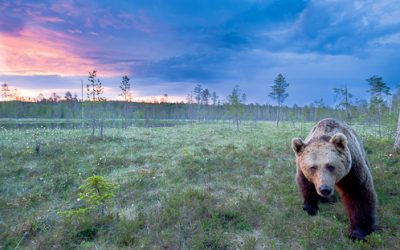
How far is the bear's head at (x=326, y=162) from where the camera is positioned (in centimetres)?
468

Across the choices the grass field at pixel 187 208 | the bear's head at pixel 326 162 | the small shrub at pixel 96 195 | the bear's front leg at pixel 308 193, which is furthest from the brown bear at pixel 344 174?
the small shrub at pixel 96 195

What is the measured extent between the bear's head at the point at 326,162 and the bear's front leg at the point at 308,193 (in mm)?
647

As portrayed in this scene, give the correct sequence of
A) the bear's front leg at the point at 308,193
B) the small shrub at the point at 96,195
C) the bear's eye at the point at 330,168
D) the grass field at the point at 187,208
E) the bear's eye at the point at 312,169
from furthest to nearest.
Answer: the small shrub at the point at 96,195 → the bear's front leg at the point at 308,193 → the grass field at the point at 187,208 → the bear's eye at the point at 312,169 → the bear's eye at the point at 330,168

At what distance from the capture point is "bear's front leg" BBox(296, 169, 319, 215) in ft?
19.3

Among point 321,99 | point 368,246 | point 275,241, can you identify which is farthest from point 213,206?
point 321,99

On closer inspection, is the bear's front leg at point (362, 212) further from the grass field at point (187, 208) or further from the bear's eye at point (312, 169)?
the bear's eye at point (312, 169)

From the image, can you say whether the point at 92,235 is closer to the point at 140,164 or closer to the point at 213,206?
the point at 213,206

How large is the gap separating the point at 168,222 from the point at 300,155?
3.13 metres

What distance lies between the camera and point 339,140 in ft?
16.6

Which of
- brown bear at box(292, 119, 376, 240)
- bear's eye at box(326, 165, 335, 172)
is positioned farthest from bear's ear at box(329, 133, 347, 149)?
bear's eye at box(326, 165, 335, 172)

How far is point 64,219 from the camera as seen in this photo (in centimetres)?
686

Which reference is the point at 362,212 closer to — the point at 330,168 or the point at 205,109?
the point at 330,168

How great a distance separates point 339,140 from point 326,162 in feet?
1.75

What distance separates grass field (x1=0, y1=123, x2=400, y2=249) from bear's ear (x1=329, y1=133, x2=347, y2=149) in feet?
5.45
